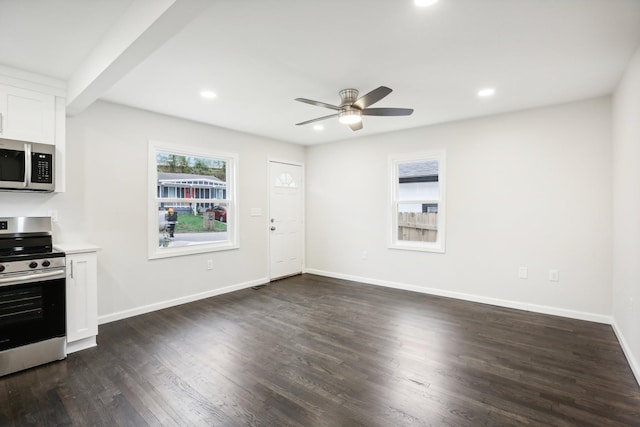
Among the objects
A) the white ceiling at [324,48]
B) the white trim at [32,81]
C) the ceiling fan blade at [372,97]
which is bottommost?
the ceiling fan blade at [372,97]

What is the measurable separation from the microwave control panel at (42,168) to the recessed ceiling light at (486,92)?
14.3ft

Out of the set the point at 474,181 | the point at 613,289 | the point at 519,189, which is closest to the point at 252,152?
the point at 474,181

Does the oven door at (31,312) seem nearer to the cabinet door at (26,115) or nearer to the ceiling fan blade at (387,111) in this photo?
the cabinet door at (26,115)

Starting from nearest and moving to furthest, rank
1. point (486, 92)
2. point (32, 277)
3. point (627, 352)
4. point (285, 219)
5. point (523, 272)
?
point (32, 277)
point (627, 352)
point (486, 92)
point (523, 272)
point (285, 219)

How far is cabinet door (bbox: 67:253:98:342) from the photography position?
9.18 ft

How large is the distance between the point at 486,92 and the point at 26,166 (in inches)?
179

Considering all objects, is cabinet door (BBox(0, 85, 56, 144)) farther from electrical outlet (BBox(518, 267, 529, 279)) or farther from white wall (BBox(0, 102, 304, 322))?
electrical outlet (BBox(518, 267, 529, 279))

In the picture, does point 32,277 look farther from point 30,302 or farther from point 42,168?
point 42,168

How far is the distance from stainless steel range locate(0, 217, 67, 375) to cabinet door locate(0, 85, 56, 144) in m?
0.83

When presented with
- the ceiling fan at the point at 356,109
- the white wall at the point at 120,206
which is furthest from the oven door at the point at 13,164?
the ceiling fan at the point at 356,109

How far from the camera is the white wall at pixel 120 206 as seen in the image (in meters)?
3.33

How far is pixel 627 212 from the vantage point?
277 centimetres

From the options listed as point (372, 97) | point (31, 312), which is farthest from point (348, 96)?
point (31, 312)

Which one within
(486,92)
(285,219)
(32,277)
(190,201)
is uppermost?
(486,92)
